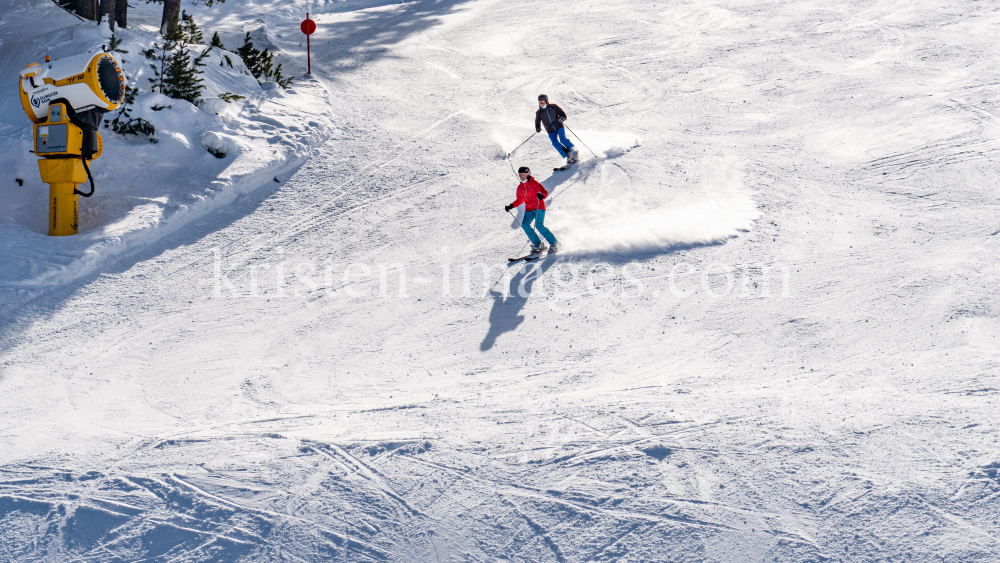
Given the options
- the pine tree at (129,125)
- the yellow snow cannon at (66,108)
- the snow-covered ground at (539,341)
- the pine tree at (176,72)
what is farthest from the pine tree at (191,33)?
the yellow snow cannon at (66,108)

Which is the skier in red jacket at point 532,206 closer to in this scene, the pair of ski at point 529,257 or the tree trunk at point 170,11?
the pair of ski at point 529,257

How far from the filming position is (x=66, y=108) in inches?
322

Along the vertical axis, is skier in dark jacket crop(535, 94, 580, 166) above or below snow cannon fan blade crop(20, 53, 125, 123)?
below

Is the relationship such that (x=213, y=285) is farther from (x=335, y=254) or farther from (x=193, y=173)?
(x=193, y=173)

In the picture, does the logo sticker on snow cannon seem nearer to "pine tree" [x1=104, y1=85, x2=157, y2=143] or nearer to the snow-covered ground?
the snow-covered ground

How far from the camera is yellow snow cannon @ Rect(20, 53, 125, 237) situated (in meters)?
8.09

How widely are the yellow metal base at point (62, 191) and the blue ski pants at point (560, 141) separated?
20.9 ft

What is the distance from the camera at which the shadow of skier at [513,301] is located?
7.46 m

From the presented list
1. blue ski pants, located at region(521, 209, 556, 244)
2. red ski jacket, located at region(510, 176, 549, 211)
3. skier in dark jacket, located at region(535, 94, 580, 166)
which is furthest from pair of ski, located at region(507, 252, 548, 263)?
skier in dark jacket, located at region(535, 94, 580, 166)

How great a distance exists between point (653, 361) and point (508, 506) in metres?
2.43

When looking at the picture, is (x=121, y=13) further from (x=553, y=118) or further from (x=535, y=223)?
(x=535, y=223)

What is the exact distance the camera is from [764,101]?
43.9 feet

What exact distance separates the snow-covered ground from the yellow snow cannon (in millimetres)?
771

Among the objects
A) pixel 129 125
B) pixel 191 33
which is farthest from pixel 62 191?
pixel 191 33
